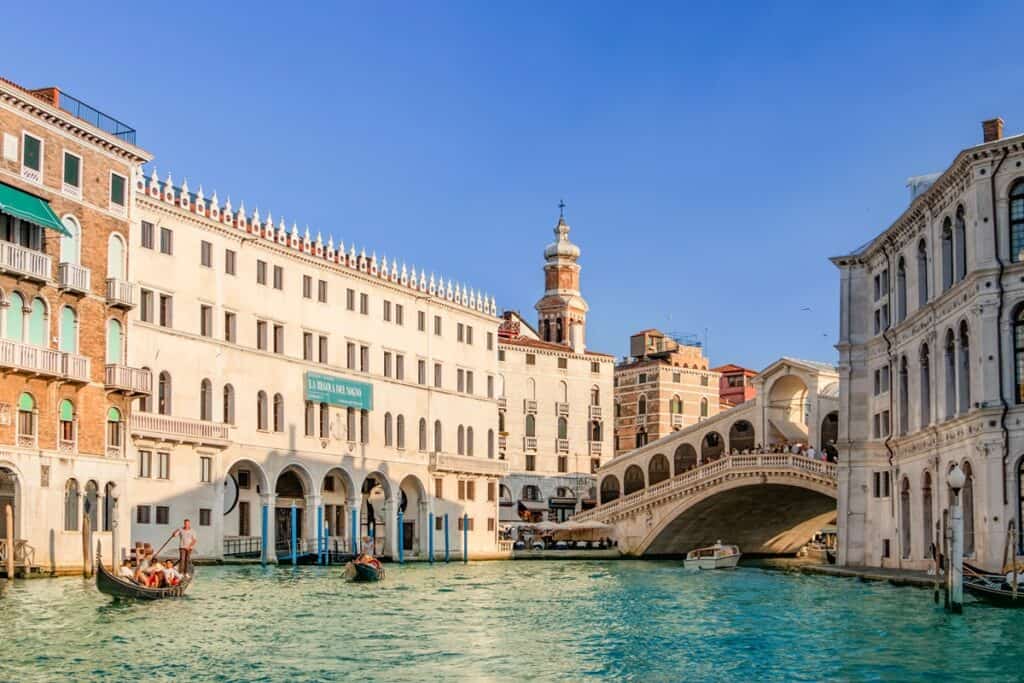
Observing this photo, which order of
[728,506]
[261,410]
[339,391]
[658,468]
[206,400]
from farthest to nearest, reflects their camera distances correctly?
[658,468] → [728,506] → [339,391] → [261,410] → [206,400]

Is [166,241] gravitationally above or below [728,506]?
above

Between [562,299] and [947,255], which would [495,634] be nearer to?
[947,255]

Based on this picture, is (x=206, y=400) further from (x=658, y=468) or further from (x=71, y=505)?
(x=658, y=468)

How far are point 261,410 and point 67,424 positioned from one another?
11571 mm

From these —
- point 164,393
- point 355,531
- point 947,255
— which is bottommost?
point 355,531

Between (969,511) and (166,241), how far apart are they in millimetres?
22565

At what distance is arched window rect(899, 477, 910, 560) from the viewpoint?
38.2m

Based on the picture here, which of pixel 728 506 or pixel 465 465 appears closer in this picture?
pixel 465 465

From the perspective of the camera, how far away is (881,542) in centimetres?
4028

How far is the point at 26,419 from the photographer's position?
32.8m

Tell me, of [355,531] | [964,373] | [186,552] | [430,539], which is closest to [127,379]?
[186,552]

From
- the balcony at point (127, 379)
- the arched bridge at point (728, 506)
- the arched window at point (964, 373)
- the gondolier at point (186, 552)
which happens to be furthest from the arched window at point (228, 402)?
the arched window at point (964, 373)

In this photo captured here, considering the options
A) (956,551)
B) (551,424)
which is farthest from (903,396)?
(551,424)

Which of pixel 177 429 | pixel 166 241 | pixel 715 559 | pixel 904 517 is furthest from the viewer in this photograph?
pixel 715 559
